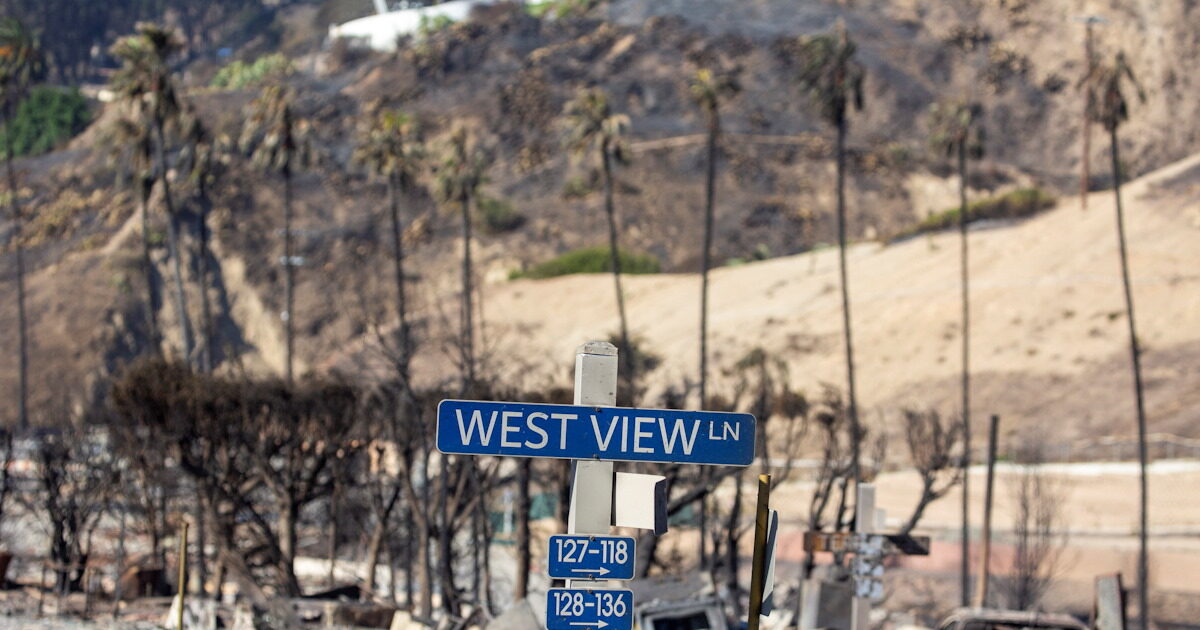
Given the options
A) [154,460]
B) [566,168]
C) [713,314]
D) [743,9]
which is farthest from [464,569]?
[743,9]

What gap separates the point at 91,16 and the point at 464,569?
162 metres

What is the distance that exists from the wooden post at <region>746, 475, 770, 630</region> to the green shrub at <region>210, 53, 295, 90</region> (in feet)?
451

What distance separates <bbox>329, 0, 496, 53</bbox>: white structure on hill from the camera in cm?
14325

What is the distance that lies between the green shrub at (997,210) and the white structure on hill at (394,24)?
57570 mm

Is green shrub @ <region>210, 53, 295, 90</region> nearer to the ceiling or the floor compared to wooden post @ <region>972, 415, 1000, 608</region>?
nearer to the ceiling

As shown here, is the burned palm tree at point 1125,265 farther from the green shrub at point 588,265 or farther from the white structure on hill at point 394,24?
the white structure on hill at point 394,24

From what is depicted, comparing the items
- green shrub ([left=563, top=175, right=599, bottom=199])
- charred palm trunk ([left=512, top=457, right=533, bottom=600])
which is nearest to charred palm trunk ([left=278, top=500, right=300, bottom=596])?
charred palm trunk ([left=512, top=457, right=533, bottom=600])

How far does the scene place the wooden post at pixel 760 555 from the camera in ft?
27.2

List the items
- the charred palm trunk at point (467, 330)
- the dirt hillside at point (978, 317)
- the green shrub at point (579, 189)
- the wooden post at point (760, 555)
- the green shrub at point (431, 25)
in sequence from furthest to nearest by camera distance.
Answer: the green shrub at point (431, 25) → the green shrub at point (579, 189) → the dirt hillside at point (978, 317) → the charred palm trunk at point (467, 330) → the wooden post at point (760, 555)

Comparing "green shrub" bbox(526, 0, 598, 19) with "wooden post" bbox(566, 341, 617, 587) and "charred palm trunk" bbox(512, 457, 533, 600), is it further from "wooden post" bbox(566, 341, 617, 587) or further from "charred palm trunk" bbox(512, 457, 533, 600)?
"wooden post" bbox(566, 341, 617, 587)

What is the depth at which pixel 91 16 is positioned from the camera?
195 m

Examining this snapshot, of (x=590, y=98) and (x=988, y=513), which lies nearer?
(x=988, y=513)

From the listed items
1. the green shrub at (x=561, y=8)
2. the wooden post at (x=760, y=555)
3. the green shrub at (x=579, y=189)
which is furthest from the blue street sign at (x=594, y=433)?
the green shrub at (x=561, y=8)

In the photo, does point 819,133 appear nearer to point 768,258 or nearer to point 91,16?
point 768,258
